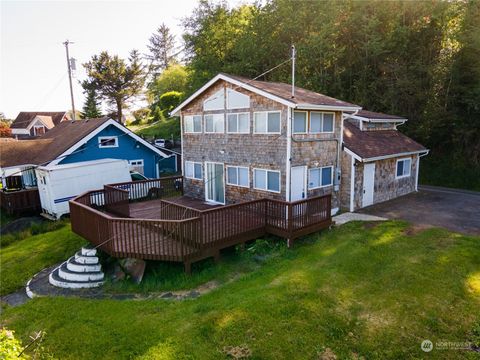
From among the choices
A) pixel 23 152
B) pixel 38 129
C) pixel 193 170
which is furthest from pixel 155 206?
pixel 38 129

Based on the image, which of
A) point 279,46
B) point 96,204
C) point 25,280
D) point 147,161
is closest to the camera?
point 25,280

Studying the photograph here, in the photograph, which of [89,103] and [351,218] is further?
[89,103]

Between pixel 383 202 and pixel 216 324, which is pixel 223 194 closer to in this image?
pixel 383 202

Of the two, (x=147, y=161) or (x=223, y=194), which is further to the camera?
(x=147, y=161)

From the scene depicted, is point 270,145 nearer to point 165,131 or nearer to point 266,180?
point 266,180

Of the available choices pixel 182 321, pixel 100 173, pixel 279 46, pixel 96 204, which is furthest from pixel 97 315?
pixel 279 46

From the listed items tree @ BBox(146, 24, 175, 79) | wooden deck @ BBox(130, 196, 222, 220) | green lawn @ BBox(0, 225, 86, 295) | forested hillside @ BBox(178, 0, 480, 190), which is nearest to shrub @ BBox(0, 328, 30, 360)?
green lawn @ BBox(0, 225, 86, 295)
